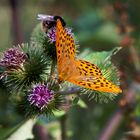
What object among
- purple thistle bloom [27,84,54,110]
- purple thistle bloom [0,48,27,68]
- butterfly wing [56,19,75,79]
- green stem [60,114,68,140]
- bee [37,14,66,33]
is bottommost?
green stem [60,114,68,140]

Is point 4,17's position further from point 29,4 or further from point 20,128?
point 20,128

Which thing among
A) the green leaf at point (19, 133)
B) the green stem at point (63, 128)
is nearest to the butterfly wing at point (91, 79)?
the green stem at point (63, 128)

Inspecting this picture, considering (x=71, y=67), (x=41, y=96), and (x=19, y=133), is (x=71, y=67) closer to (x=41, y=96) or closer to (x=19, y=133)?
(x=41, y=96)

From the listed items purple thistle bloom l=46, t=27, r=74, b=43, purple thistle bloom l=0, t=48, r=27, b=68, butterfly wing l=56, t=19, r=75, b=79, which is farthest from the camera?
purple thistle bloom l=46, t=27, r=74, b=43

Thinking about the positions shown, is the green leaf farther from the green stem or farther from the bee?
the bee

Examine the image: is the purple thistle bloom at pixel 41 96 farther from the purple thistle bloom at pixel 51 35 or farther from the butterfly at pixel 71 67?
the purple thistle bloom at pixel 51 35

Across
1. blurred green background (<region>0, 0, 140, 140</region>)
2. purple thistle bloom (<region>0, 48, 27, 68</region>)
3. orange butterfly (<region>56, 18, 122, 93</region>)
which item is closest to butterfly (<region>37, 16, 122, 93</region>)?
orange butterfly (<region>56, 18, 122, 93</region>)
